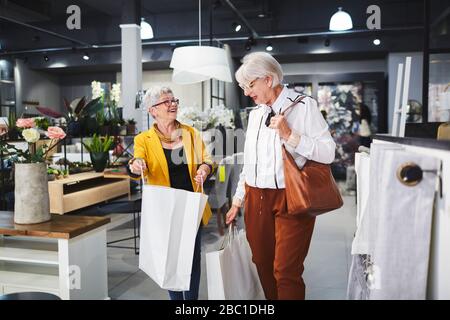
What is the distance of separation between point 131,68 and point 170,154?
4.93 metres

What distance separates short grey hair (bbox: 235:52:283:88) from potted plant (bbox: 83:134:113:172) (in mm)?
3304

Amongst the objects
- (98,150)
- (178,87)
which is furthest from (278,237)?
(178,87)

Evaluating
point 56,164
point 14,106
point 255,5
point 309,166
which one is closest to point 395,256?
point 309,166

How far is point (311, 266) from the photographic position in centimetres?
368

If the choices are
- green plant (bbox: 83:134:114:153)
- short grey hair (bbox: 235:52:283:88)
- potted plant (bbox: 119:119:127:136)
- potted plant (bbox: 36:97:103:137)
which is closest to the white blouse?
short grey hair (bbox: 235:52:283:88)

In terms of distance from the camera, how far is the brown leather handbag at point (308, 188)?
1.79 metres

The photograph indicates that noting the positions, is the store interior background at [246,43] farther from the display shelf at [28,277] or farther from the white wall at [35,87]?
the display shelf at [28,277]

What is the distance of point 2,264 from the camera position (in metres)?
2.81

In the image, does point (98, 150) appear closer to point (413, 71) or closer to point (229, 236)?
point (229, 236)

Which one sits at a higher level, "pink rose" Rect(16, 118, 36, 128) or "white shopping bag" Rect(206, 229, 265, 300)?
"pink rose" Rect(16, 118, 36, 128)

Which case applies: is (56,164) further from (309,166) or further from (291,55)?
(291,55)

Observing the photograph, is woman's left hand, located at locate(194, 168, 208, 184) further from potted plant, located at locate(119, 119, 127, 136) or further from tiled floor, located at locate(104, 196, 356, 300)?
potted plant, located at locate(119, 119, 127, 136)

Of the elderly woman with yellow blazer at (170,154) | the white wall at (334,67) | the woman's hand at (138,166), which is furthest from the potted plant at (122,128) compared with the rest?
the white wall at (334,67)

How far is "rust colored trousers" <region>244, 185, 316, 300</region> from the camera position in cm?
196
